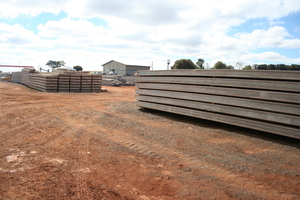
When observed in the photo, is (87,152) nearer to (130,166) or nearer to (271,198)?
(130,166)

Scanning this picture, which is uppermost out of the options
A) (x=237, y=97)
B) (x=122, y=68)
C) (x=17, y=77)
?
(x=122, y=68)

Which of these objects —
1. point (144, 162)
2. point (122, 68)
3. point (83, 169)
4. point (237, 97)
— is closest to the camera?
point (83, 169)

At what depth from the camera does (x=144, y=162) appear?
4.04 meters

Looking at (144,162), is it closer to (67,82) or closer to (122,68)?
(67,82)

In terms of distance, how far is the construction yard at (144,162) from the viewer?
309 cm

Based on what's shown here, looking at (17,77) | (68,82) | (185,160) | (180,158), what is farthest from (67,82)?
(17,77)

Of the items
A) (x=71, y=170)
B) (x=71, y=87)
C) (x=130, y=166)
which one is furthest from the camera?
(x=71, y=87)

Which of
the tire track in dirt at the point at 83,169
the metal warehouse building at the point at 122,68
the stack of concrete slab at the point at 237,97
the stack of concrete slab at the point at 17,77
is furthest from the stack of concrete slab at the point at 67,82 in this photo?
the metal warehouse building at the point at 122,68

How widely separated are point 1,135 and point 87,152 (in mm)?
2459

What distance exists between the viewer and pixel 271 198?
9.78 ft

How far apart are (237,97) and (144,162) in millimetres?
3147

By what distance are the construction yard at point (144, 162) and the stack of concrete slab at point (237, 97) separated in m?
0.38

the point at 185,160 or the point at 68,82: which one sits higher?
the point at 68,82

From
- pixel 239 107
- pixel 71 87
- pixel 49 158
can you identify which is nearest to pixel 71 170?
pixel 49 158
